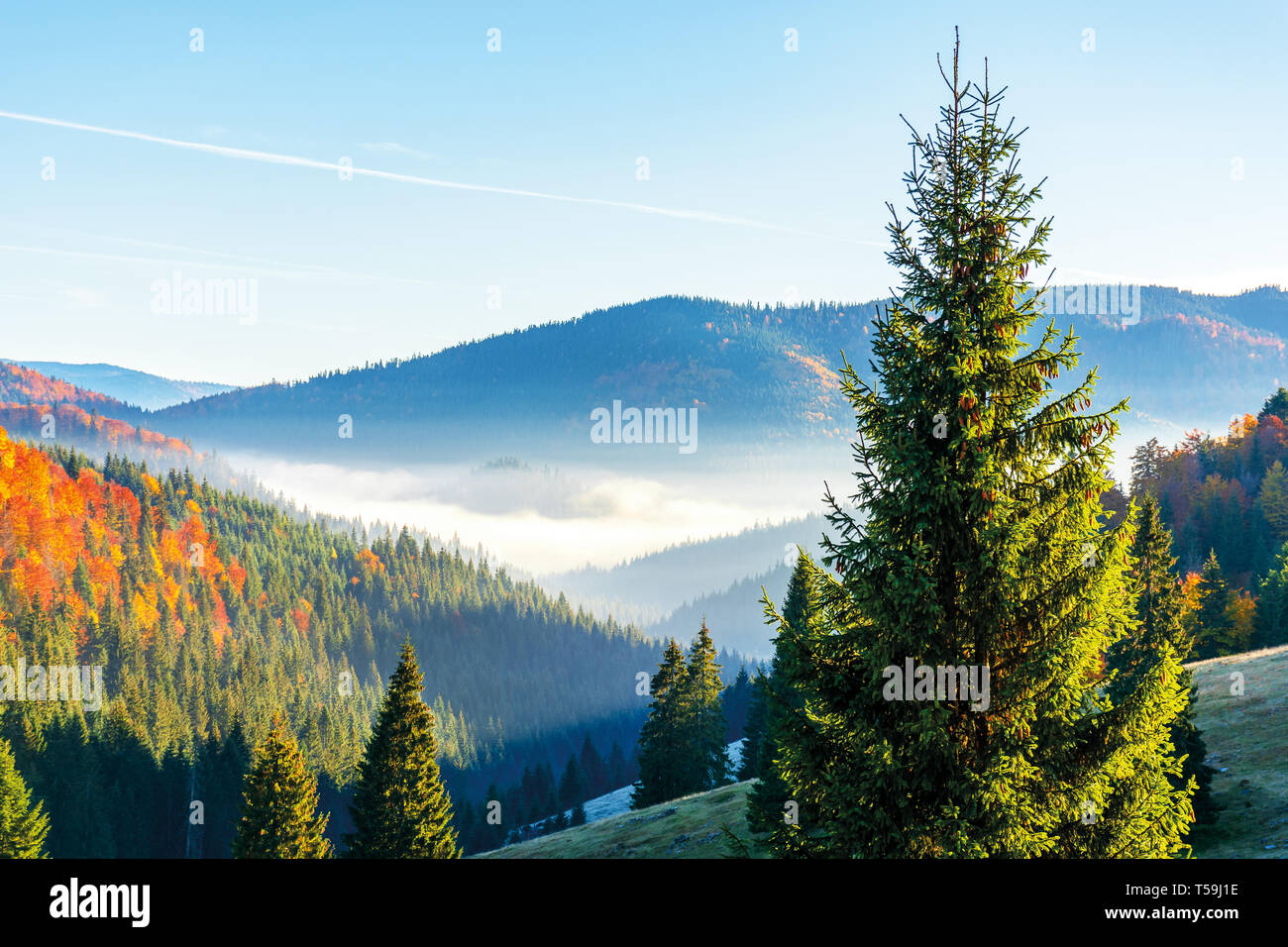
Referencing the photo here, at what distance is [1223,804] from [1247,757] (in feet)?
19.5

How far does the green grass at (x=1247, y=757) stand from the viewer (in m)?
27.1

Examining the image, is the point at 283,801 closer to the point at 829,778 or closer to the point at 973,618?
the point at 829,778

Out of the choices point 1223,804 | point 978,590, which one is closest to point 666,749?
point 1223,804

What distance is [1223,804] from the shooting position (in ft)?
97.6

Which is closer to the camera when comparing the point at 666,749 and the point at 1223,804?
the point at 1223,804

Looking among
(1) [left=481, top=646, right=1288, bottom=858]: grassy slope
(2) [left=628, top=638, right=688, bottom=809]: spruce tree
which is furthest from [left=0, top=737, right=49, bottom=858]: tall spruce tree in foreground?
(2) [left=628, top=638, right=688, bottom=809]: spruce tree

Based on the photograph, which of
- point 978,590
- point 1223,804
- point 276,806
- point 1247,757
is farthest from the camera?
point 276,806

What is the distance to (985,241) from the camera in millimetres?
13555

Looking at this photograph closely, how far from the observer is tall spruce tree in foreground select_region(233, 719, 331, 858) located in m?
40.8

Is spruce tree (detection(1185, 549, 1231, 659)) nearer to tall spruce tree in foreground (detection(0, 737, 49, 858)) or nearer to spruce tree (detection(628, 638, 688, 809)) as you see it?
spruce tree (detection(628, 638, 688, 809))

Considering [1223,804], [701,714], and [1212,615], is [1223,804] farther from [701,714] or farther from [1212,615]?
[1212,615]

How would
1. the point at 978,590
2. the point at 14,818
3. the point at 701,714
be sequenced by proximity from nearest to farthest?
the point at 978,590
the point at 14,818
the point at 701,714
